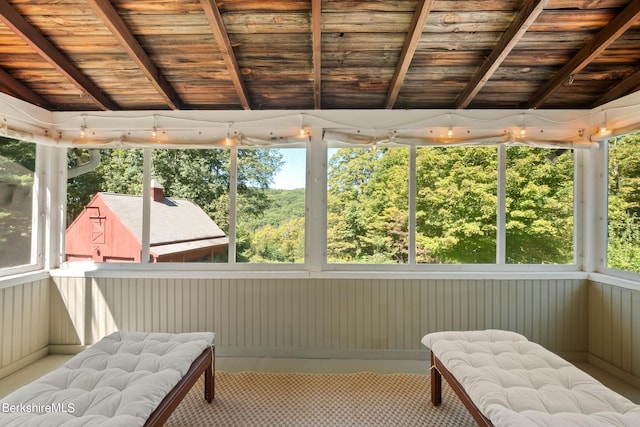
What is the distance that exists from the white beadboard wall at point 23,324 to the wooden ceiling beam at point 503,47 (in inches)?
170

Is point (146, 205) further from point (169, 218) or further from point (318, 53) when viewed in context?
point (318, 53)

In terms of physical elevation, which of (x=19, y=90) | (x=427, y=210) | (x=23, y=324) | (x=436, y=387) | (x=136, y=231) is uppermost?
(x=19, y=90)

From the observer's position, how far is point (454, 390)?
1.76m

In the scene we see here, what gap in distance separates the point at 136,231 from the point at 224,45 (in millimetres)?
2029

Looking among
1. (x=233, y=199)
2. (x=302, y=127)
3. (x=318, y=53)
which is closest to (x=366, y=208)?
(x=302, y=127)

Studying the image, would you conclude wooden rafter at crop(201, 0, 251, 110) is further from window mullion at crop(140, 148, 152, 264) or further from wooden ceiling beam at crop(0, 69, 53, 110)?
wooden ceiling beam at crop(0, 69, 53, 110)

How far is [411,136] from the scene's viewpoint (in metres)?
2.98

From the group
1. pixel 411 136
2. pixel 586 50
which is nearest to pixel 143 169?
pixel 411 136

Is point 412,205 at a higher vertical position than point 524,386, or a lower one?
higher

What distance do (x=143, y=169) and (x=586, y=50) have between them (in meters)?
3.96

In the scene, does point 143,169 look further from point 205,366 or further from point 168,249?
point 205,366

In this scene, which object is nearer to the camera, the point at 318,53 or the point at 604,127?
the point at 318,53

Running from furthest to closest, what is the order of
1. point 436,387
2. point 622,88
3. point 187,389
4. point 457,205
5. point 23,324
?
point 457,205 → point 23,324 → point 622,88 → point 436,387 → point 187,389

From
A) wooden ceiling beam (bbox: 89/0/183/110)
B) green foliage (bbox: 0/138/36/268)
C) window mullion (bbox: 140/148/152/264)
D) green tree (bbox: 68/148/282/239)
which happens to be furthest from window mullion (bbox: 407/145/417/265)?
green foliage (bbox: 0/138/36/268)
